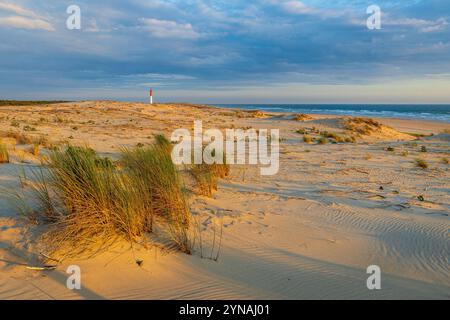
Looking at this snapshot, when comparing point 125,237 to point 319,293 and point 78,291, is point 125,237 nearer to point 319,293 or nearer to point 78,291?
point 78,291

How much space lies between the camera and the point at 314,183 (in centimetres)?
733

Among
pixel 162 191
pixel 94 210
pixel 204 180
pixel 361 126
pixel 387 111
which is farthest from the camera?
pixel 387 111

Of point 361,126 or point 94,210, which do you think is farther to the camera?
point 361,126

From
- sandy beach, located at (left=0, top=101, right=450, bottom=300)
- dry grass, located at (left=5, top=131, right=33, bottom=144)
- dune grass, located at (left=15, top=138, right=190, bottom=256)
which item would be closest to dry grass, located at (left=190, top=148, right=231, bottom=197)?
sandy beach, located at (left=0, top=101, right=450, bottom=300)

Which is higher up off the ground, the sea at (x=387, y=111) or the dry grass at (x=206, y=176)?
the sea at (x=387, y=111)

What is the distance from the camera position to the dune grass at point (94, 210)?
3594 mm

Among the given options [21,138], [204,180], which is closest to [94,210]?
[204,180]

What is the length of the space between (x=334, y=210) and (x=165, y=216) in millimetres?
2701

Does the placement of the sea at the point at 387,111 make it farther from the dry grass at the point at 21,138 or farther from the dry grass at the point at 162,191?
the dry grass at the point at 162,191

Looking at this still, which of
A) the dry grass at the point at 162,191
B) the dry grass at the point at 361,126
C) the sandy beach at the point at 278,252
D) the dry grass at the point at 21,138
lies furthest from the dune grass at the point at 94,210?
the dry grass at the point at 361,126

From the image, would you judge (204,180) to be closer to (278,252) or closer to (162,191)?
(162,191)

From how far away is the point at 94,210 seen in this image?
3689 mm

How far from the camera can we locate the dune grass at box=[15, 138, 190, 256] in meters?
3.59


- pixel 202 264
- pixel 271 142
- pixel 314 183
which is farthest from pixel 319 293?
pixel 271 142
